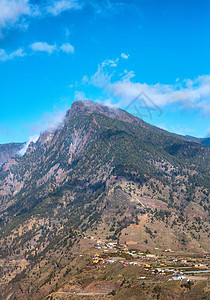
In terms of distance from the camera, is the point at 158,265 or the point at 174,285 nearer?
the point at 174,285

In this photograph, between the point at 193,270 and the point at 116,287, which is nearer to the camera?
the point at 116,287

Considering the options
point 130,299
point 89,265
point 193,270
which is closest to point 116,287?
point 130,299

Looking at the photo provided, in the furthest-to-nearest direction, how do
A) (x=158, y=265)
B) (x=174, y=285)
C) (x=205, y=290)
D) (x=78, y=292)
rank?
(x=158, y=265) → (x=78, y=292) → (x=174, y=285) → (x=205, y=290)

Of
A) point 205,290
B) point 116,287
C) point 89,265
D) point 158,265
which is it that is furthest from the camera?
point 89,265

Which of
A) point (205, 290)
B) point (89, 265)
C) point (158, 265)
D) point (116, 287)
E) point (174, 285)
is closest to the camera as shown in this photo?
point (205, 290)

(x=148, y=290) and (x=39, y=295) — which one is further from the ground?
(x=148, y=290)

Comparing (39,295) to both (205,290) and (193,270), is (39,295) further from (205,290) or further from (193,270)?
(205,290)

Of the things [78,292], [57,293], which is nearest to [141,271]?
[78,292]

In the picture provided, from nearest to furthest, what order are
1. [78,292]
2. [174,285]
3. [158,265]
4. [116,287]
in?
[174,285]
[116,287]
[78,292]
[158,265]

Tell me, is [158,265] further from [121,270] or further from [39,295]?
[39,295]
